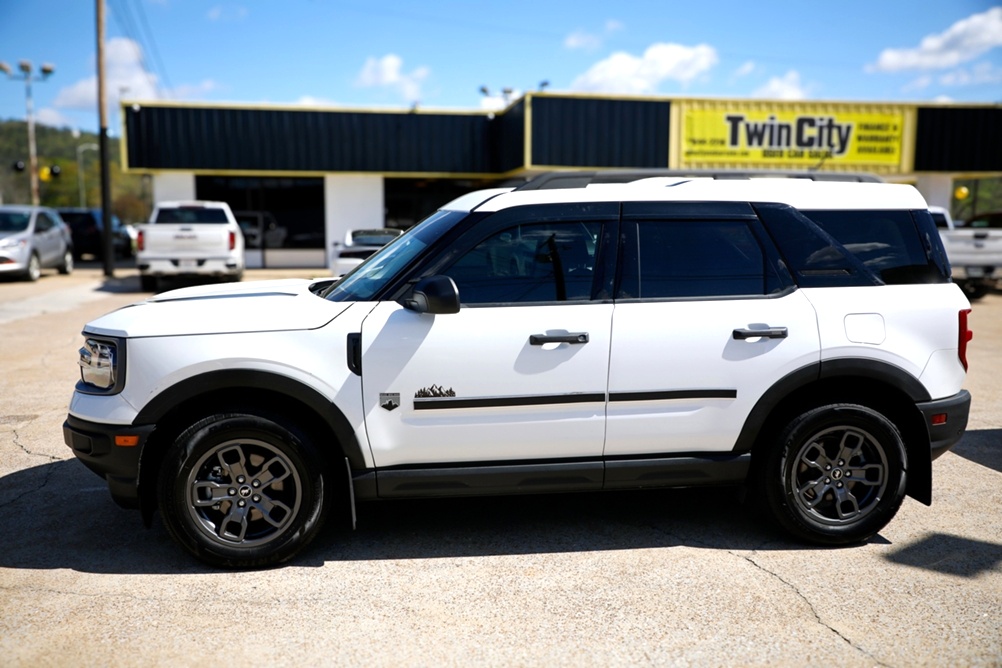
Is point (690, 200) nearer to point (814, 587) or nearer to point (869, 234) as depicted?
point (869, 234)

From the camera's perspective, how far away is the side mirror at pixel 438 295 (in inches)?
159

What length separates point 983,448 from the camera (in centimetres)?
652

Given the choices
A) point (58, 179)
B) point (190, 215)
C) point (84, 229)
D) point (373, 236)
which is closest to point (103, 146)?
point (190, 215)

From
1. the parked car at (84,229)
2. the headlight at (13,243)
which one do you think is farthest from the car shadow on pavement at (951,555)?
the parked car at (84,229)

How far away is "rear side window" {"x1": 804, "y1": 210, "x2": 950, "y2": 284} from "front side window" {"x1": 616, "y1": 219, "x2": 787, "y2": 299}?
43 cm

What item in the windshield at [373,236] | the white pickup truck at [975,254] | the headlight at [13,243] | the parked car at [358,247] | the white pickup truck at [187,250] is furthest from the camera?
the headlight at [13,243]

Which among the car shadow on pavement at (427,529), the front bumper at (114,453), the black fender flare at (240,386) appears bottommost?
the car shadow on pavement at (427,529)

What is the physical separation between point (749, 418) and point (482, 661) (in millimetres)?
1957

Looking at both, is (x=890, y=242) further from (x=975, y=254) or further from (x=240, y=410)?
(x=975, y=254)

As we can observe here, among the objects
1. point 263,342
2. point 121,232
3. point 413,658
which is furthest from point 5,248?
point 413,658

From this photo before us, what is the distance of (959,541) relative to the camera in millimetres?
4609

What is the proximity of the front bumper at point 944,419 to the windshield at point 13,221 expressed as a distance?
70.1ft

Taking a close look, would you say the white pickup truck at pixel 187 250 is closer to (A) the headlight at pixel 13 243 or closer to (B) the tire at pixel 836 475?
(A) the headlight at pixel 13 243

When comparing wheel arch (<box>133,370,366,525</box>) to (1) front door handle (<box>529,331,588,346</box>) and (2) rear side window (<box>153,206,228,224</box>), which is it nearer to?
(1) front door handle (<box>529,331,588,346</box>)
